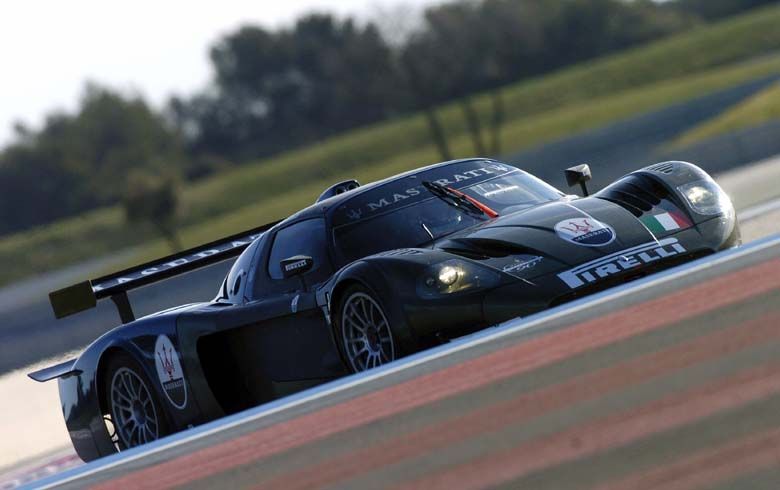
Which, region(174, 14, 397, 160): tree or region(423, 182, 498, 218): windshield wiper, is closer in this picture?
region(423, 182, 498, 218): windshield wiper

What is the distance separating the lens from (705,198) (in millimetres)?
7148

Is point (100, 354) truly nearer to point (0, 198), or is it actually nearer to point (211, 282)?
point (211, 282)

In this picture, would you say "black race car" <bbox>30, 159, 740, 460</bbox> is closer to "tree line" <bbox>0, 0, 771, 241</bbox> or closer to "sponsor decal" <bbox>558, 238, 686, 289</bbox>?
"sponsor decal" <bbox>558, 238, 686, 289</bbox>

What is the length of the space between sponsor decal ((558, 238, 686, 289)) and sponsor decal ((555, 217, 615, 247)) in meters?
0.13

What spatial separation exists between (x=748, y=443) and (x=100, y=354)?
5.17m

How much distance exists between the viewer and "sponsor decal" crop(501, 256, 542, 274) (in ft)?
21.0

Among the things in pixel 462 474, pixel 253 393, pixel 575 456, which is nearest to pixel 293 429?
pixel 462 474

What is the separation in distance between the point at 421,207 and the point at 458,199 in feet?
0.68

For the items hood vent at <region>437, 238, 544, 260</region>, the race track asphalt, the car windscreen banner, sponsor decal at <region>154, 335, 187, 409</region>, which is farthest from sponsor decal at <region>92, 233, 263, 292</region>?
the race track asphalt

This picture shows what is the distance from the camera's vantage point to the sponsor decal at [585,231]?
6.59 m

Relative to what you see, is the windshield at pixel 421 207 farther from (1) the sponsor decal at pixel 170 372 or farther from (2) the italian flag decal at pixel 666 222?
(1) the sponsor decal at pixel 170 372

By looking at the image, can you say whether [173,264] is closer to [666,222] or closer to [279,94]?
[666,222]

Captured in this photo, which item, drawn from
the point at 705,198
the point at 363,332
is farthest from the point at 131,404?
the point at 705,198

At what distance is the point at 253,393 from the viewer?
7617 millimetres
